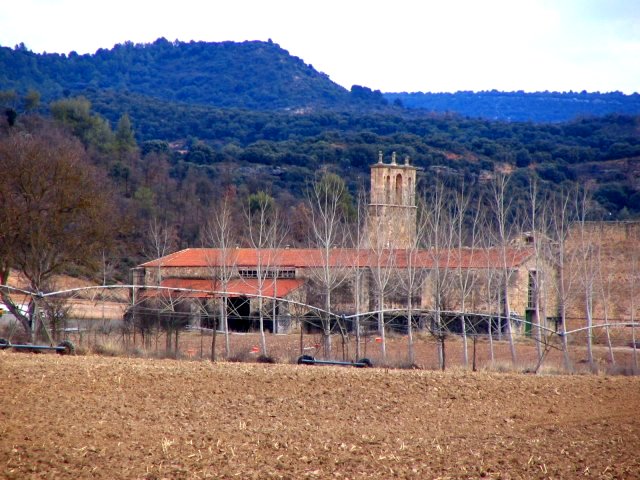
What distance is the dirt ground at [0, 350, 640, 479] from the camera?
12305mm

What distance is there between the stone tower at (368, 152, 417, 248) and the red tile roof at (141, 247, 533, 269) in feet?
7.40

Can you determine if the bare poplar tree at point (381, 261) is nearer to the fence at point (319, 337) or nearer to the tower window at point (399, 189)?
the fence at point (319, 337)

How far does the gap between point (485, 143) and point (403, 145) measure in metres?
12.3

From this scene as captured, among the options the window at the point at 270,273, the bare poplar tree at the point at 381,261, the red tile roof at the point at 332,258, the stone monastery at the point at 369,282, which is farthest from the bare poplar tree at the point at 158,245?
the bare poplar tree at the point at 381,261

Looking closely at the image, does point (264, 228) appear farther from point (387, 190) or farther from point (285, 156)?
point (285, 156)

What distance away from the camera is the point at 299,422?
15234 mm

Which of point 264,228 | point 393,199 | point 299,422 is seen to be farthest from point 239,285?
point 299,422

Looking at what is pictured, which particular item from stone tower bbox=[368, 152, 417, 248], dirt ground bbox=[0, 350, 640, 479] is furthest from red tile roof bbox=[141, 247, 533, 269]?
dirt ground bbox=[0, 350, 640, 479]

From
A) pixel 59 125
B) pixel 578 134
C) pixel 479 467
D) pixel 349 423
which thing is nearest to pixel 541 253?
pixel 349 423

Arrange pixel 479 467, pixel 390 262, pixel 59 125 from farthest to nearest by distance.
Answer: pixel 59 125
pixel 390 262
pixel 479 467

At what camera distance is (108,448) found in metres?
12.7

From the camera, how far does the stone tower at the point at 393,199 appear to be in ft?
151

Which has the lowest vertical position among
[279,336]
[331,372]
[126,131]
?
[279,336]

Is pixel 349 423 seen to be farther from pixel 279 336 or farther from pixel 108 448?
pixel 279 336
